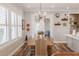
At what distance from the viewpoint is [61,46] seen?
5.89m

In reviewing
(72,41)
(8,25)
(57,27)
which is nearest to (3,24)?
(8,25)

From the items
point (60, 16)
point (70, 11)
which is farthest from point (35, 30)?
point (70, 11)

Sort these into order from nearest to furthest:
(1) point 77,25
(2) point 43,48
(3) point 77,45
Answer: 1. (2) point 43,48
2. (3) point 77,45
3. (1) point 77,25

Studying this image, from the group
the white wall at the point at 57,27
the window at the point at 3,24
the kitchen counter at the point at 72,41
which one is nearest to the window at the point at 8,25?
Result: the window at the point at 3,24

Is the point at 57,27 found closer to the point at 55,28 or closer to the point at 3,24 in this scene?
the point at 55,28

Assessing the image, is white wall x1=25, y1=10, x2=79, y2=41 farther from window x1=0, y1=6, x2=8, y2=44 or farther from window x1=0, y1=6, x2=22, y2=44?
window x1=0, y1=6, x2=8, y2=44

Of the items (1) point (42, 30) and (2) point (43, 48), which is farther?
(1) point (42, 30)

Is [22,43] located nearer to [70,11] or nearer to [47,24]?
[47,24]

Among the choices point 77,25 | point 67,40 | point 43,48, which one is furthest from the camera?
point 77,25

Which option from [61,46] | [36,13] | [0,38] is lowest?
[61,46]

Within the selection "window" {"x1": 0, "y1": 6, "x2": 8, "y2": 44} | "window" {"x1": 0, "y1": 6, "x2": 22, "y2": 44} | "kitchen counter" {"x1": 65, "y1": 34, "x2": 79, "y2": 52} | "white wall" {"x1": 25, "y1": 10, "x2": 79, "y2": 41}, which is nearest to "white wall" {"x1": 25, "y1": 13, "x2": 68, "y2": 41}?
"white wall" {"x1": 25, "y1": 10, "x2": 79, "y2": 41}

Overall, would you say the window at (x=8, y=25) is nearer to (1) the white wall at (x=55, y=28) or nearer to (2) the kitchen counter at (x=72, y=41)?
(1) the white wall at (x=55, y=28)

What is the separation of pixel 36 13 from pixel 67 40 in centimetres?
173

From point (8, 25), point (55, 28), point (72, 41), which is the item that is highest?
point (8, 25)
